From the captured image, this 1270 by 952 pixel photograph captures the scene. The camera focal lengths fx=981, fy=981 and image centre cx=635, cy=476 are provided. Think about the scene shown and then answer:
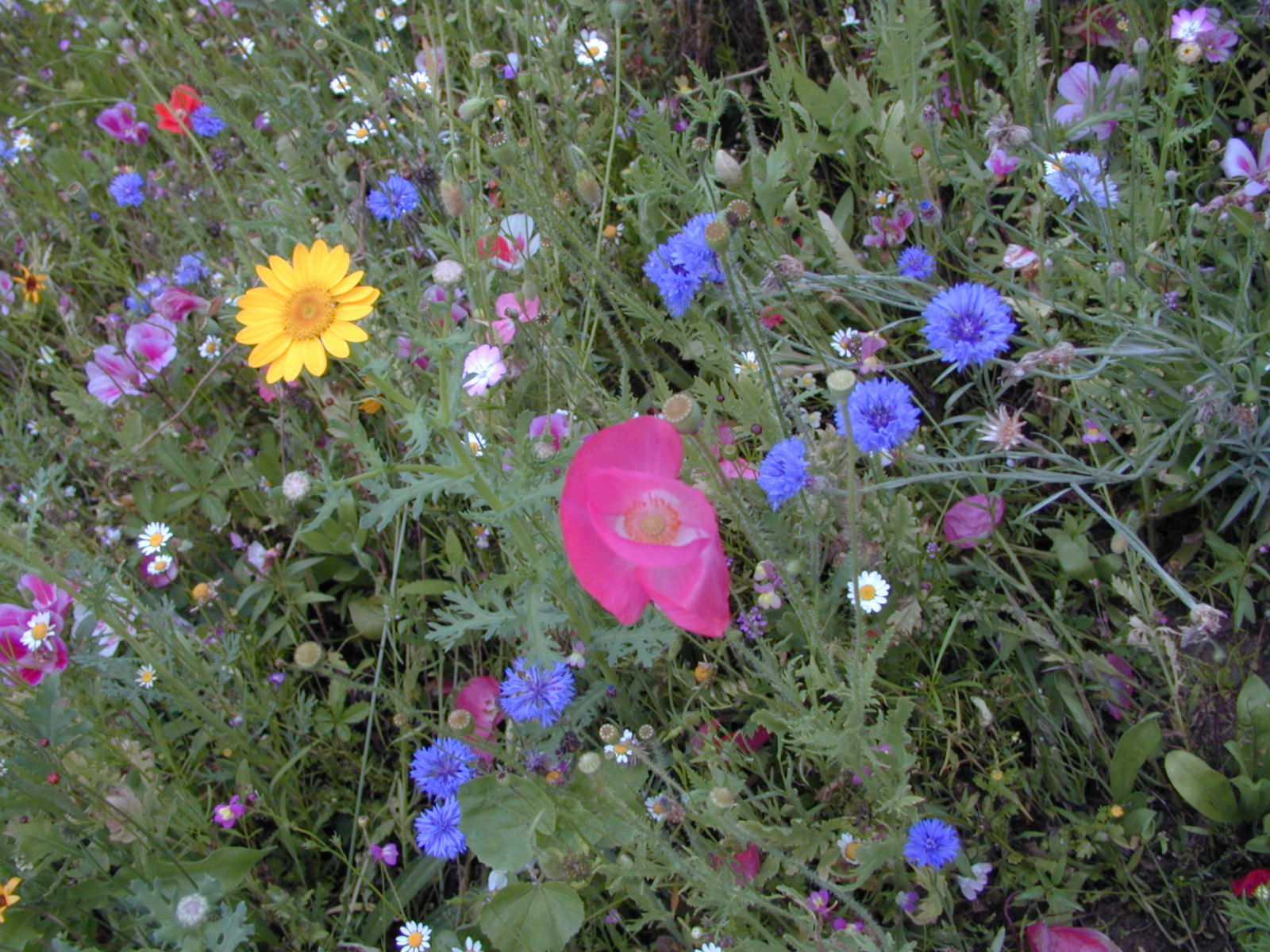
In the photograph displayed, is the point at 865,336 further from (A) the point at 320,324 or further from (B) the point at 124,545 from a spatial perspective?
(B) the point at 124,545

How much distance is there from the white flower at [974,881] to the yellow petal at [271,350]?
1.23 metres

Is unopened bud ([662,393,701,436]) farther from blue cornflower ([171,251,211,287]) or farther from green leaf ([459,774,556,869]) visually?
Result: blue cornflower ([171,251,211,287])

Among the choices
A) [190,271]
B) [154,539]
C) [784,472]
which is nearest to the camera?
[784,472]

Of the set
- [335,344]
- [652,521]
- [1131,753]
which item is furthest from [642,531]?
[1131,753]

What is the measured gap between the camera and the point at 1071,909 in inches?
55.5

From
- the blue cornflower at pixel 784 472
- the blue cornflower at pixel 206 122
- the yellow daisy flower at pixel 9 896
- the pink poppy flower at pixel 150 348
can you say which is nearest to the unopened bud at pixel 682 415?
the blue cornflower at pixel 784 472

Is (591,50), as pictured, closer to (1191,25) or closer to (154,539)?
(1191,25)

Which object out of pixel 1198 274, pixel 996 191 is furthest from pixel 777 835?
pixel 996 191

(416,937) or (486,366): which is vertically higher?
(486,366)

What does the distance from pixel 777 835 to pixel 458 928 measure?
614 millimetres

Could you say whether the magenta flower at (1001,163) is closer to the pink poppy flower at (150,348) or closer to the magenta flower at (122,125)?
the pink poppy flower at (150,348)

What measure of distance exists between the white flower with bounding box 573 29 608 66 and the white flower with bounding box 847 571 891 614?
1.54 meters

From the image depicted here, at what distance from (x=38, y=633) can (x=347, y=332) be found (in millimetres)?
945

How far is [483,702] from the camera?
1.81m
